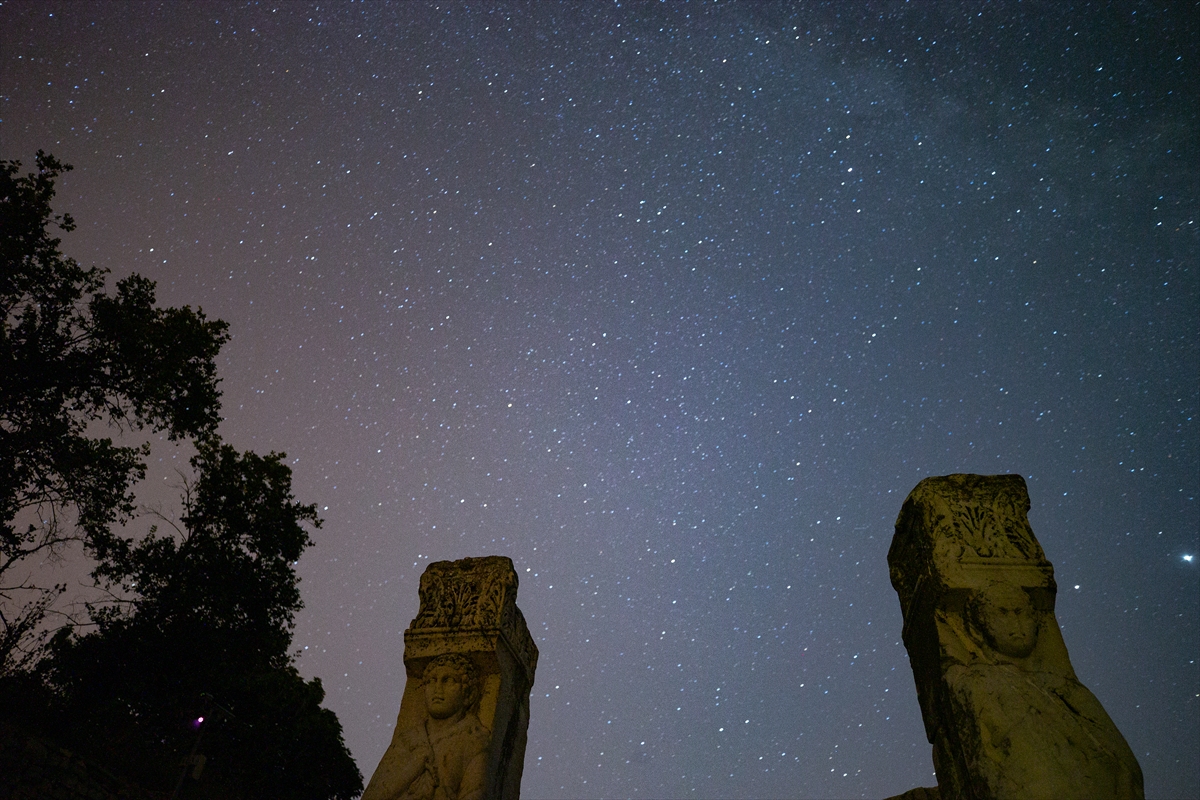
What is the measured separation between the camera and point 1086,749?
139 inches

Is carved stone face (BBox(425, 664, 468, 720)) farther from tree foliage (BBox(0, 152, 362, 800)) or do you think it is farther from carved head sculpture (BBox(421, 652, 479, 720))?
tree foliage (BBox(0, 152, 362, 800))

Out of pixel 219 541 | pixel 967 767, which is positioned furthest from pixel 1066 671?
pixel 219 541

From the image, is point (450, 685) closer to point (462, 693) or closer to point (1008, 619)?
point (462, 693)

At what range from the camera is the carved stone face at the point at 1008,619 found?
4051mm

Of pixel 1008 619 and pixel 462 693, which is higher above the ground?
pixel 1008 619

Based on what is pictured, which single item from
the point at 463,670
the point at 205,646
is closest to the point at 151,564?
the point at 205,646

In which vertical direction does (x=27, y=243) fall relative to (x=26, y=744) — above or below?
above

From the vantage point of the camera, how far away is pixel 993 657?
4074 millimetres

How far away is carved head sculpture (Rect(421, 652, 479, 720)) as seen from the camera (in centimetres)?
500

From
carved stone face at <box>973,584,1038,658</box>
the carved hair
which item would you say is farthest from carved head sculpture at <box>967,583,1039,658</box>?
the carved hair

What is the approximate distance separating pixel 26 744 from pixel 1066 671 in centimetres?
1146

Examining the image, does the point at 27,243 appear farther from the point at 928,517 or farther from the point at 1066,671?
the point at 1066,671

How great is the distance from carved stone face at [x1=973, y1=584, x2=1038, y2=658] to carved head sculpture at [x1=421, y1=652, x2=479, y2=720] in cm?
319

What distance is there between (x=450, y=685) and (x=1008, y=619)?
11.2 feet
